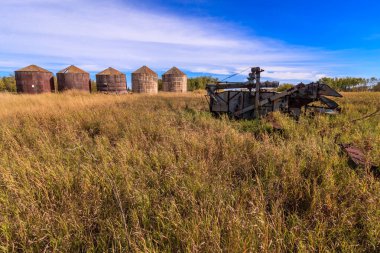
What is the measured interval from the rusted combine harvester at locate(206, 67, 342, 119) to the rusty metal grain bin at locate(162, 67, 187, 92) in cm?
2522

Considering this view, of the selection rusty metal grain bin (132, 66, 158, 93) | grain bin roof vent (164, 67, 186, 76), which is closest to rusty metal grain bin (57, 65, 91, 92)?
rusty metal grain bin (132, 66, 158, 93)

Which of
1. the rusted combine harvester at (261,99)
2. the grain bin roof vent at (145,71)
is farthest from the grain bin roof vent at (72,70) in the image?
the rusted combine harvester at (261,99)

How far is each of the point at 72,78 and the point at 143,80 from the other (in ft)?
29.7

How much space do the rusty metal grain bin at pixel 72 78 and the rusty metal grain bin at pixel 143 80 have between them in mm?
6895

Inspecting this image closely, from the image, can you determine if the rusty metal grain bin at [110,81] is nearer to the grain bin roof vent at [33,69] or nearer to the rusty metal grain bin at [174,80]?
the grain bin roof vent at [33,69]

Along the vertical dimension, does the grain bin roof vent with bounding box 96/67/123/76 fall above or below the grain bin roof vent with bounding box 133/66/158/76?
below

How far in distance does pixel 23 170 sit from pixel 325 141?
5.49 meters

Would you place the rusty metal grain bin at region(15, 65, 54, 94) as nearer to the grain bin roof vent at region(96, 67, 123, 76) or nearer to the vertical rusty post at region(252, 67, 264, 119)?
the grain bin roof vent at region(96, 67, 123, 76)

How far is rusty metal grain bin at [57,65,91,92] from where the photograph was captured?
22.7 metres

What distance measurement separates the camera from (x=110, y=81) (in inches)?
958

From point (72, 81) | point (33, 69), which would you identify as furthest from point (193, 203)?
point (33, 69)

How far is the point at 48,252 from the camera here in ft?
5.49

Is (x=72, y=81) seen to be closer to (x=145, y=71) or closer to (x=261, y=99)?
(x=145, y=71)

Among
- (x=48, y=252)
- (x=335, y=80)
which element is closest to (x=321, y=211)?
(x=48, y=252)
